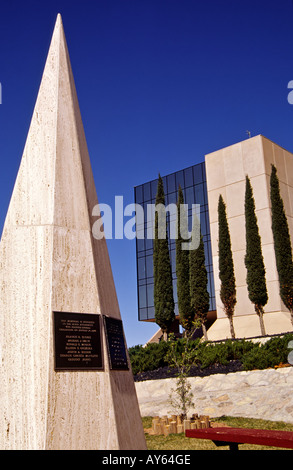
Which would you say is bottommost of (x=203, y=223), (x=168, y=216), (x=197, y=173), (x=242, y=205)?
(x=242, y=205)

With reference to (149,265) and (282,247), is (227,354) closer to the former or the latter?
(282,247)

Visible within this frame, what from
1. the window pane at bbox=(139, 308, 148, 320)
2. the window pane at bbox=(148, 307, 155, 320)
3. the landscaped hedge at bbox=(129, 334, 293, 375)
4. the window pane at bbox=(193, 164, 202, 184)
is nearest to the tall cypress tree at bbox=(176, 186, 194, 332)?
the landscaped hedge at bbox=(129, 334, 293, 375)

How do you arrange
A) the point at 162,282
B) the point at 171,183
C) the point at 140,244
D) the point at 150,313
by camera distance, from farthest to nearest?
the point at 140,244, the point at 171,183, the point at 150,313, the point at 162,282

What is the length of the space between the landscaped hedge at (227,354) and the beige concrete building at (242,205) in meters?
8.01

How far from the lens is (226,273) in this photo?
91.8ft

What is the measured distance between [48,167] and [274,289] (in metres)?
23.0

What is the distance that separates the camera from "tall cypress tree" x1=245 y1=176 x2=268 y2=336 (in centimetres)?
2614

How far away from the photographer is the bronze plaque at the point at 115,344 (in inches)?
255

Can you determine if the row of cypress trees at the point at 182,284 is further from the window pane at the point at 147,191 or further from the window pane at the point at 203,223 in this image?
the window pane at the point at 147,191

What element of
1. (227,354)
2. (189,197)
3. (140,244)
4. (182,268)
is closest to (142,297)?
(140,244)

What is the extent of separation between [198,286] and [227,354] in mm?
10336

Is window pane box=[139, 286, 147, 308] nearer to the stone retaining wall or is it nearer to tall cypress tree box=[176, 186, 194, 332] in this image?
tall cypress tree box=[176, 186, 194, 332]
